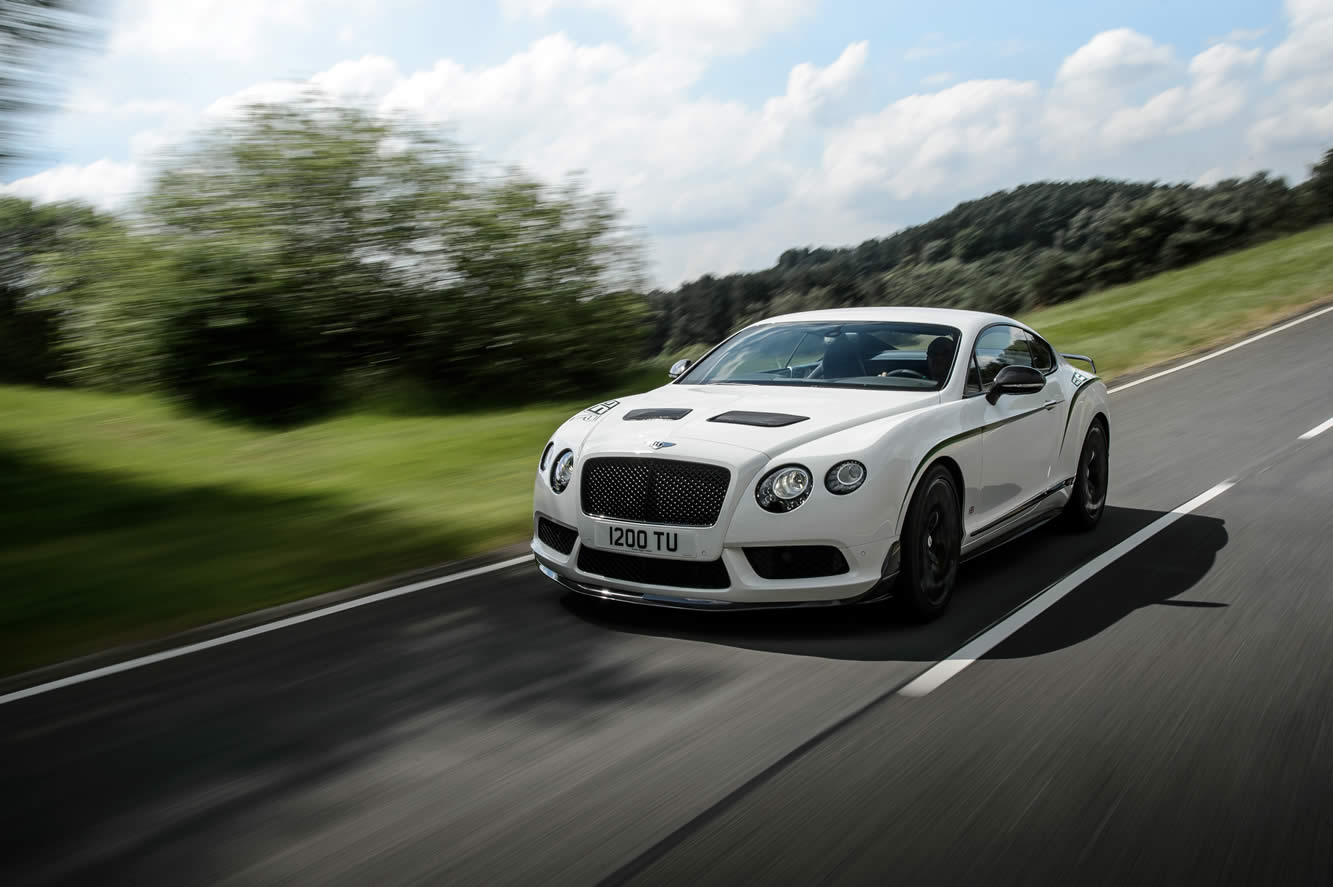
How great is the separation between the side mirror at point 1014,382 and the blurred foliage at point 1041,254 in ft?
72.1

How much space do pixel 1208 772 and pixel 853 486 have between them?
199 centimetres

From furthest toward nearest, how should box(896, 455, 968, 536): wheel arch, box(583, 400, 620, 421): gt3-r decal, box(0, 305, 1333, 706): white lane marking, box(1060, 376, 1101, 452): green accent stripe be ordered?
box(1060, 376, 1101, 452): green accent stripe < box(583, 400, 620, 421): gt3-r decal < box(896, 455, 968, 536): wheel arch < box(0, 305, 1333, 706): white lane marking

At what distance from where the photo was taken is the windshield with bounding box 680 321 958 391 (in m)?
6.71

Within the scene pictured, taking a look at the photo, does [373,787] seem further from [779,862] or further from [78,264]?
[78,264]

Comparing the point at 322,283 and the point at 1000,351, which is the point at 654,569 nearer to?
the point at 1000,351

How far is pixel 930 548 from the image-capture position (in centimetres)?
596

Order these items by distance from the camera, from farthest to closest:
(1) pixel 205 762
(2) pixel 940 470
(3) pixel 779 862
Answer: (2) pixel 940 470 < (1) pixel 205 762 < (3) pixel 779 862

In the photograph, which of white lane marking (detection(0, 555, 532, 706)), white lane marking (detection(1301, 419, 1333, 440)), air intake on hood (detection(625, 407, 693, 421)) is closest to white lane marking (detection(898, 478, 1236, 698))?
air intake on hood (detection(625, 407, 693, 421))

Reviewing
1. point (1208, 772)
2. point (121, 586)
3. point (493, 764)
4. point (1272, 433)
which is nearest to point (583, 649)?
point (493, 764)

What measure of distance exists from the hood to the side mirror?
17.5 inches

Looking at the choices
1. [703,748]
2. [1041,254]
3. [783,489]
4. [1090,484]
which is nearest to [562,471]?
[783,489]

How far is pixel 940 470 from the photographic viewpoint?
19.8ft

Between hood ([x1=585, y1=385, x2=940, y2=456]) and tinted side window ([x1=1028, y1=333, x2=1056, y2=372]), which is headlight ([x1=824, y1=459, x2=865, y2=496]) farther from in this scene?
tinted side window ([x1=1028, y1=333, x2=1056, y2=372])

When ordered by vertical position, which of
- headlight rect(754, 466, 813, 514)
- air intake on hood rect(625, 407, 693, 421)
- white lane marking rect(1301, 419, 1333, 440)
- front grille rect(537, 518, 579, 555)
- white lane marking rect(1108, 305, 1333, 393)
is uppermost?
air intake on hood rect(625, 407, 693, 421)
